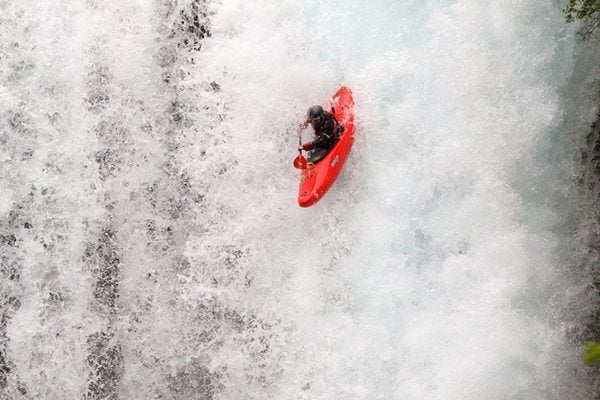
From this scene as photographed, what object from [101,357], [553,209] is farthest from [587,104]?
[101,357]

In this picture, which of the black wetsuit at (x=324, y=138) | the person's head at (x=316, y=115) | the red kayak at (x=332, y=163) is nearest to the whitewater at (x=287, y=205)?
the red kayak at (x=332, y=163)

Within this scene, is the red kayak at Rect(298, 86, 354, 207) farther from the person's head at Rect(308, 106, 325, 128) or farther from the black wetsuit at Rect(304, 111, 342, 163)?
the person's head at Rect(308, 106, 325, 128)

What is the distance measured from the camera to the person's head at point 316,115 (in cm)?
633

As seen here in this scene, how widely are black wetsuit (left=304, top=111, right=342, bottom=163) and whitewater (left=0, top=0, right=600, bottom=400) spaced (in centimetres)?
40

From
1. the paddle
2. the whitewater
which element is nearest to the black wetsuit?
the paddle

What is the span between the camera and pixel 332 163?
672 centimetres

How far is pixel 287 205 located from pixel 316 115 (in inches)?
50.9

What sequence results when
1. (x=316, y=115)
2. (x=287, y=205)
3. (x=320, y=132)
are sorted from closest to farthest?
(x=316, y=115) < (x=320, y=132) < (x=287, y=205)

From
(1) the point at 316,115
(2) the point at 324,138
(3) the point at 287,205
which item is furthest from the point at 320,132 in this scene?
(3) the point at 287,205

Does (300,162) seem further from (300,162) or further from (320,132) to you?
(320,132)

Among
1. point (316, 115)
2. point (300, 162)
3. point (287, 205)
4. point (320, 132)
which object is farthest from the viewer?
point (287, 205)

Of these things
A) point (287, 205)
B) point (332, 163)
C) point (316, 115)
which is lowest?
point (287, 205)

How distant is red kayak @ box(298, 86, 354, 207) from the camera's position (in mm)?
6691

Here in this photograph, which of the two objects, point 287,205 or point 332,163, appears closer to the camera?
point 332,163
